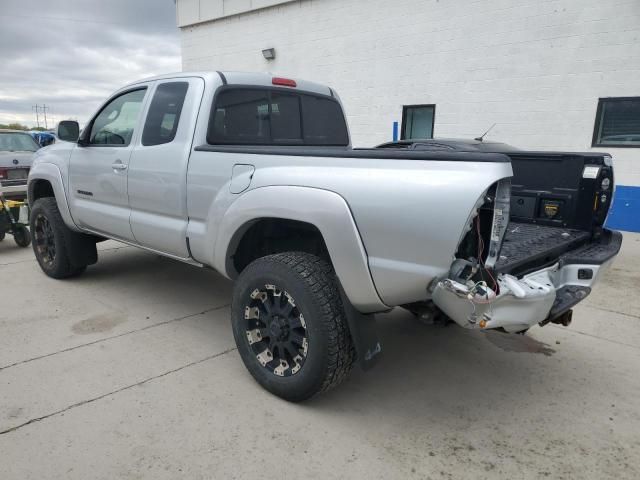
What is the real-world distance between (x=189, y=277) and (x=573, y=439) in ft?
13.5

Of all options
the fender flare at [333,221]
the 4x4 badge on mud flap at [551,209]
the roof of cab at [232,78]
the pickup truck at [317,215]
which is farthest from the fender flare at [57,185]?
the 4x4 badge on mud flap at [551,209]

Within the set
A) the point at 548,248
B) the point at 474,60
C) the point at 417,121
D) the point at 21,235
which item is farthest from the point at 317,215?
the point at 417,121

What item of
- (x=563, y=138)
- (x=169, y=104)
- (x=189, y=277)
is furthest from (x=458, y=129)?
(x=169, y=104)

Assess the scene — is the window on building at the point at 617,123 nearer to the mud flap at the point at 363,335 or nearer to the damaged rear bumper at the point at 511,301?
the damaged rear bumper at the point at 511,301

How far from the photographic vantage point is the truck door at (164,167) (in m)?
3.32

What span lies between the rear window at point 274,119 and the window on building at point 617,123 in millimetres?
5961

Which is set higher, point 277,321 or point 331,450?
point 277,321

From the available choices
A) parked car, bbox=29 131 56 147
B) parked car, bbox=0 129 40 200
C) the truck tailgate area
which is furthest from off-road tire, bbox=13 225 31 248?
parked car, bbox=29 131 56 147

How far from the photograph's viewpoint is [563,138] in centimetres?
847

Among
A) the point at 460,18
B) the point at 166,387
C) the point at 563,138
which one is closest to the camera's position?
the point at 166,387

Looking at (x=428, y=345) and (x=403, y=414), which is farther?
(x=428, y=345)

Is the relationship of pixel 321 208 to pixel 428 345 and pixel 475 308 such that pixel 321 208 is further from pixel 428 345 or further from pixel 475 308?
pixel 428 345

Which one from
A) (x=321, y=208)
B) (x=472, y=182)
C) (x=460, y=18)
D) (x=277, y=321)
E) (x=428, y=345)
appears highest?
(x=460, y=18)

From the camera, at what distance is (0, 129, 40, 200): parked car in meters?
7.78
